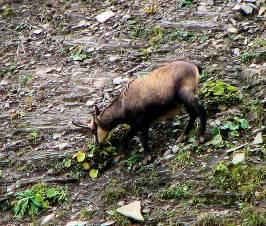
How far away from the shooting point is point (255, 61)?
9.57 metres

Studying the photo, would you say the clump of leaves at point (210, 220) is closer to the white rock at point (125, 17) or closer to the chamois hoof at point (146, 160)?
the chamois hoof at point (146, 160)

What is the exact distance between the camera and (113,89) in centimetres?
1029

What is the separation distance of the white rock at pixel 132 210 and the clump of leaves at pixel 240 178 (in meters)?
1.05

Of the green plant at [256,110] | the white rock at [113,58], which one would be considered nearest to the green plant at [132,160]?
the green plant at [256,110]

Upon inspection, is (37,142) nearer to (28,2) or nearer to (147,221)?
(147,221)

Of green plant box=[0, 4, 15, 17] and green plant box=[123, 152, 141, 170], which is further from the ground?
green plant box=[0, 4, 15, 17]

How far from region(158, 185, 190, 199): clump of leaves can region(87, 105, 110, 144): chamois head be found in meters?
1.80

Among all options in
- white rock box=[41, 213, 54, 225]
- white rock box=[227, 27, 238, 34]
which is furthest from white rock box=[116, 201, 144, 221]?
white rock box=[227, 27, 238, 34]

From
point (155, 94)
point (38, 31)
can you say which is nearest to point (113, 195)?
point (155, 94)

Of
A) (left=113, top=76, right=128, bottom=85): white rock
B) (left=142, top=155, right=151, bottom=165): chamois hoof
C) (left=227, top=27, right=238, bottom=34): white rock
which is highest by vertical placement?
(left=227, top=27, right=238, bottom=34): white rock

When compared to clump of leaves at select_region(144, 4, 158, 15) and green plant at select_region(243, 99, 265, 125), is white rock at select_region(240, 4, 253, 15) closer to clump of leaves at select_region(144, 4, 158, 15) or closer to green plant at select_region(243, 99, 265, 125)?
clump of leaves at select_region(144, 4, 158, 15)

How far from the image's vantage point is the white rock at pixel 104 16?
12.0 m

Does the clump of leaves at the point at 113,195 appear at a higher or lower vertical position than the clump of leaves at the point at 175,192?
lower

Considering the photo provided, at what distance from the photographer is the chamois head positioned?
919cm
